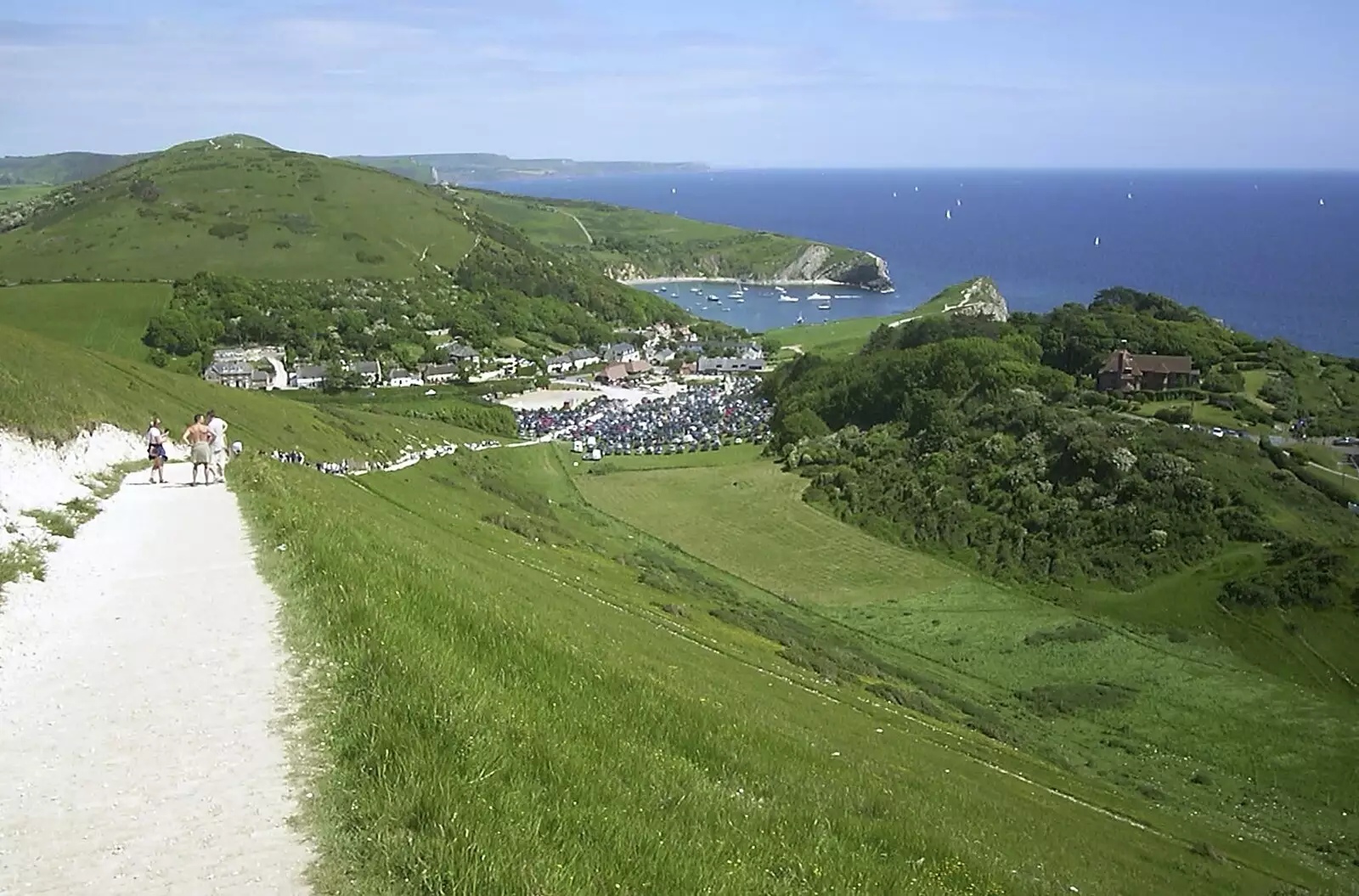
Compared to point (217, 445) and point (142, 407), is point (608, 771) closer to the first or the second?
point (217, 445)

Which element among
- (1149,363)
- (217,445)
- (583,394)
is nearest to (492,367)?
(583,394)

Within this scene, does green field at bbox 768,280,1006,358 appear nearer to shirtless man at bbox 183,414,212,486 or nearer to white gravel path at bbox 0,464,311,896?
shirtless man at bbox 183,414,212,486

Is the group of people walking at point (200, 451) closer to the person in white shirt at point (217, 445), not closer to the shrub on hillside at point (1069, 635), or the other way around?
the person in white shirt at point (217, 445)

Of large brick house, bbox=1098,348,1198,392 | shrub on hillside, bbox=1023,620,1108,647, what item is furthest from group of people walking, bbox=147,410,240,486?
large brick house, bbox=1098,348,1198,392

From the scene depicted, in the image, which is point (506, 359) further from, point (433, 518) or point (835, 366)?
point (433, 518)

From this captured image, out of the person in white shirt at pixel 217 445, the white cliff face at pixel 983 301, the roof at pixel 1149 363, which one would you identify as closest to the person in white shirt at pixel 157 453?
the person in white shirt at pixel 217 445

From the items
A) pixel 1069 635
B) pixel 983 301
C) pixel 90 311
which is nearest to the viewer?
pixel 1069 635
